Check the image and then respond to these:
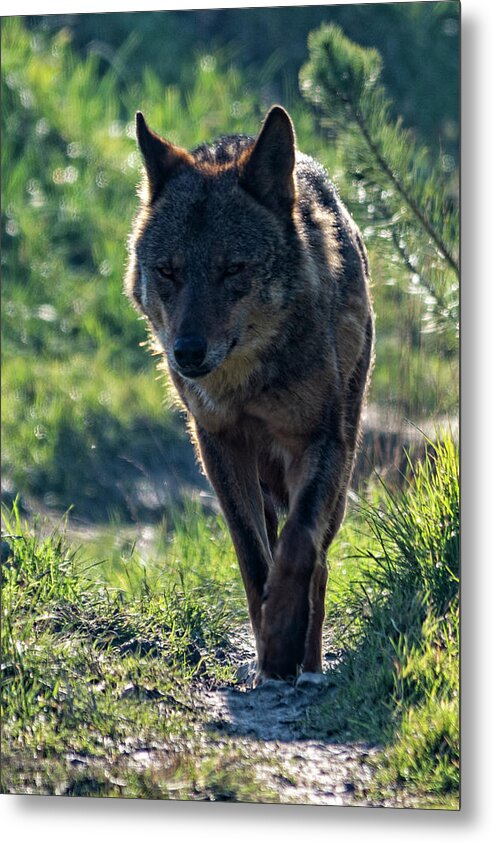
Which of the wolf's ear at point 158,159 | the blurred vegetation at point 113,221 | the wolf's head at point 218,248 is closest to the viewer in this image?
the wolf's head at point 218,248

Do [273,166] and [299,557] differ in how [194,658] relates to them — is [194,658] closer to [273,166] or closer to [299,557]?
[299,557]

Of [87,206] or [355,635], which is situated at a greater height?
[87,206]

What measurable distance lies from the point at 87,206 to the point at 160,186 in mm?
2022

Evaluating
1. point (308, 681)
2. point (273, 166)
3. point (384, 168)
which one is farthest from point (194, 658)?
point (384, 168)

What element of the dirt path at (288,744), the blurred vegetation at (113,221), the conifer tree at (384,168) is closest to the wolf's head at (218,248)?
the conifer tree at (384,168)

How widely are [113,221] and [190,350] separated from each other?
8.22ft

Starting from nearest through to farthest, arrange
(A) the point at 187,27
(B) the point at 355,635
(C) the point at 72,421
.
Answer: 1. (B) the point at 355,635
2. (A) the point at 187,27
3. (C) the point at 72,421

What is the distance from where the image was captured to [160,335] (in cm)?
409

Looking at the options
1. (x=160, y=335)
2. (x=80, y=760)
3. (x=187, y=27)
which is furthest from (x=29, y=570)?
(x=187, y=27)

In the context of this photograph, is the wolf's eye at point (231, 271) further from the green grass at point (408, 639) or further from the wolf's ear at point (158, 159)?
the green grass at point (408, 639)

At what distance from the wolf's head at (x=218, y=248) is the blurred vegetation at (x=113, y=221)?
0.61 m

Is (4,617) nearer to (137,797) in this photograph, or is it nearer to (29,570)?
(29,570)

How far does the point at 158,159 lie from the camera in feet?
13.6

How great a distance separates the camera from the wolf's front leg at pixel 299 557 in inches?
153
